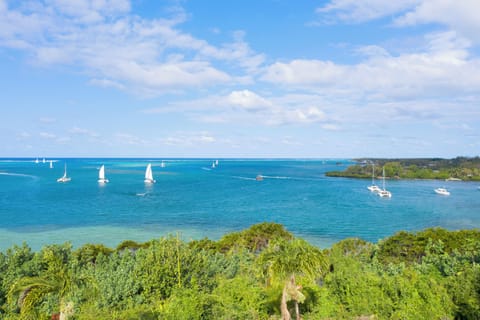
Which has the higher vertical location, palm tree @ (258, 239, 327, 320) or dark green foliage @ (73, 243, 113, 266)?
palm tree @ (258, 239, 327, 320)

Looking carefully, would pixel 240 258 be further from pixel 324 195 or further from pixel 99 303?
pixel 324 195

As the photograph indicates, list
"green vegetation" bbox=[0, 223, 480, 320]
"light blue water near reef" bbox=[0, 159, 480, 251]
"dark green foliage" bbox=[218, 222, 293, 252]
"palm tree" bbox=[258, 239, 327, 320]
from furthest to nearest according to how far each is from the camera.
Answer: "light blue water near reef" bbox=[0, 159, 480, 251], "dark green foliage" bbox=[218, 222, 293, 252], "green vegetation" bbox=[0, 223, 480, 320], "palm tree" bbox=[258, 239, 327, 320]

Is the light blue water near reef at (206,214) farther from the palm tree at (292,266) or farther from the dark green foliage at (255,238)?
the palm tree at (292,266)

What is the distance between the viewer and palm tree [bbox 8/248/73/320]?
9.79 metres

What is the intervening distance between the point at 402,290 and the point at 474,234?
1274 centimetres

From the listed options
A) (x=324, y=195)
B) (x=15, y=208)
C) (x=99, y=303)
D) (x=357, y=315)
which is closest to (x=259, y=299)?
(x=357, y=315)

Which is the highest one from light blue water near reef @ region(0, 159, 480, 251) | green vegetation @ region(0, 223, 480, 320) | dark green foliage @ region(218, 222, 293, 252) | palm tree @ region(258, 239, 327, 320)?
palm tree @ region(258, 239, 327, 320)

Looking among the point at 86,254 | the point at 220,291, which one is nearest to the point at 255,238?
the point at 86,254

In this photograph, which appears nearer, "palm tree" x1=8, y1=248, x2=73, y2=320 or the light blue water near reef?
"palm tree" x1=8, y1=248, x2=73, y2=320

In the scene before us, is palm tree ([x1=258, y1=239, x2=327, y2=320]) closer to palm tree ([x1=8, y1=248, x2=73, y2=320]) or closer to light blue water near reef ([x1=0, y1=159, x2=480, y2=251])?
palm tree ([x1=8, y1=248, x2=73, y2=320])

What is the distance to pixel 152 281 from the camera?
11.0 m

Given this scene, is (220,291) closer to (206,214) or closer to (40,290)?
(40,290)

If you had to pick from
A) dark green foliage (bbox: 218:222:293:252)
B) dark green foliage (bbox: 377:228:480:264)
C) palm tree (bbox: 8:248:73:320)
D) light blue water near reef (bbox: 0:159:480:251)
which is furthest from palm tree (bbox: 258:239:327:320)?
light blue water near reef (bbox: 0:159:480:251)

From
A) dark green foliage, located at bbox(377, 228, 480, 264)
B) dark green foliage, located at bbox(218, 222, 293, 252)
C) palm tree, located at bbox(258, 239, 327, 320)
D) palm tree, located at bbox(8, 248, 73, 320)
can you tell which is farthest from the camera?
dark green foliage, located at bbox(218, 222, 293, 252)
